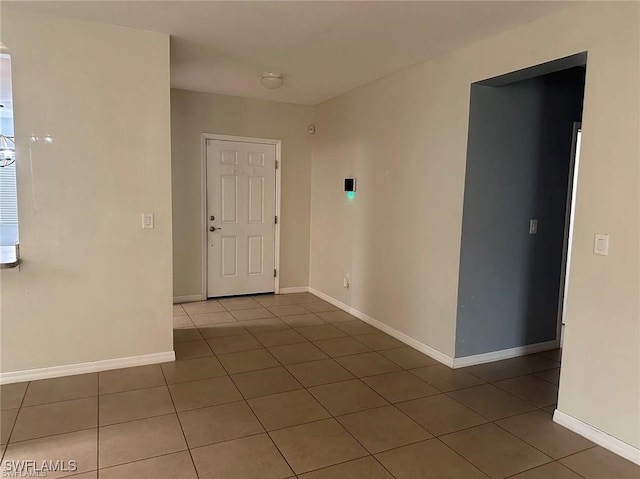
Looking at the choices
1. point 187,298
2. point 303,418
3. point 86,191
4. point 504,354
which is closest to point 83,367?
point 86,191

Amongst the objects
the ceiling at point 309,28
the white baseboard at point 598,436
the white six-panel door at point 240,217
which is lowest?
the white baseboard at point 598,436

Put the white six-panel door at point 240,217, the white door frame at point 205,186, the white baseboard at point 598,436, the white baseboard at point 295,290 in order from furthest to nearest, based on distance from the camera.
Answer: the white baseboard at point 295,290 → the white six-panel door at point 240,217 → the white door frame at point 205,186 → the white baseboard at point 598,436

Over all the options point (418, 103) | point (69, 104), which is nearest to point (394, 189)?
point (418, 103)

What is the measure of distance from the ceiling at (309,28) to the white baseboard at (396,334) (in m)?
2.42

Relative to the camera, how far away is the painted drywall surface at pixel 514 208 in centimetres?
338

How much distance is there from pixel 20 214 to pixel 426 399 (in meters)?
3.01

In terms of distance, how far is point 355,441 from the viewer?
7.89 feet

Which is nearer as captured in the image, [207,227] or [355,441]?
[355,441]

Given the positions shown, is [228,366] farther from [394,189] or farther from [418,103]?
[418,103]

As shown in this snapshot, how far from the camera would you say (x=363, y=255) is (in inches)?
183

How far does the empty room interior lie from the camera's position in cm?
233

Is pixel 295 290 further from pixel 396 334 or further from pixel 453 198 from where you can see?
pixel 453 198

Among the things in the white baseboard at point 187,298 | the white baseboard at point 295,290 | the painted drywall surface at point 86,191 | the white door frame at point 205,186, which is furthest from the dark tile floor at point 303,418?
the white baseboard at point 295,290

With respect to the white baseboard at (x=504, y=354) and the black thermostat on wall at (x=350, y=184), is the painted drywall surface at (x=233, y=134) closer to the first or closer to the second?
the black thermostat on wall at (x=350, y=184)
